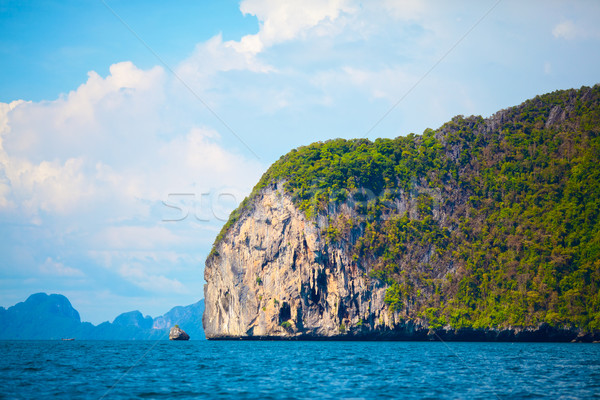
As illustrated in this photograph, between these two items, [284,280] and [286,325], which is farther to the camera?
[284,280]

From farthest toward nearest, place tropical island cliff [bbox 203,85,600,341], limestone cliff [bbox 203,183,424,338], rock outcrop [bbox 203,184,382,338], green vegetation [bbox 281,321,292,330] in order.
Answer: green vegetation [bbox 281,321,292,330] < rock outcrop [bbox 203,184,382,338] < limestone cliff [bbox 203,183,424,338] < tropical island cliff [bbox 203,85,600,341]

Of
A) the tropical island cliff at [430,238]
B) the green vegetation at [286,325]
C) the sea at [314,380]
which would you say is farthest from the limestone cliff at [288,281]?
the sea at [314,380]

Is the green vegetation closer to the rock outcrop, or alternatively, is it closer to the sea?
the rock outcrop

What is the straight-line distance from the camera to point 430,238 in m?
Result: 85.8

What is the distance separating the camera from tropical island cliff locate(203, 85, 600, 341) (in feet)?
248

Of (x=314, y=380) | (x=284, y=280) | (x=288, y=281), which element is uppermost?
(x=284, y=280)

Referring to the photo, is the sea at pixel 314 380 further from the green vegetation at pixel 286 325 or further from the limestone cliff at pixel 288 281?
the green vegetation at pixel 286 325

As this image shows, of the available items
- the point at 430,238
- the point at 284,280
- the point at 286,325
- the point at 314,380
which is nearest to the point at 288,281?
the point at 284,280

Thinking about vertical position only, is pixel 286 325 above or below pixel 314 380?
above

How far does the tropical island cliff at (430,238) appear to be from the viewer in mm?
75688

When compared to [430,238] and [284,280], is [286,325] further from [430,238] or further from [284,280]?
[430,238]

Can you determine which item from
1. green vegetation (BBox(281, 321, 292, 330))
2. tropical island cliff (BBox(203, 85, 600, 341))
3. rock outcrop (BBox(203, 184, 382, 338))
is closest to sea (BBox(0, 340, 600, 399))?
tropical island cliff (BBox(203, 85, 600, 341))

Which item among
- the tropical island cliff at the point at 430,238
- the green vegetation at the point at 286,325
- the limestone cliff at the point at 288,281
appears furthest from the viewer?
the green vegetation at the point at 286,325

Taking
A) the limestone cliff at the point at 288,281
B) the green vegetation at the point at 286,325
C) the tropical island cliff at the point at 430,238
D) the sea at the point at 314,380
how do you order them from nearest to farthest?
the sea at the point at 314,380, the tropical island cliff at the point at 430,238, the limestone cliff at the point at 288,281, the green vegetation at the point at 286,325
